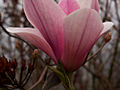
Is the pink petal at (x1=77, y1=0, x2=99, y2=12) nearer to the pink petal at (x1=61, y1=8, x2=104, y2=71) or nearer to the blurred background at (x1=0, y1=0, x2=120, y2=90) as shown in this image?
the pink petal at (x1=61, y1=8, x2=104, y2=71)

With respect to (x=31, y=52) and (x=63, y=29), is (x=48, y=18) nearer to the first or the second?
(x=63, y=29)

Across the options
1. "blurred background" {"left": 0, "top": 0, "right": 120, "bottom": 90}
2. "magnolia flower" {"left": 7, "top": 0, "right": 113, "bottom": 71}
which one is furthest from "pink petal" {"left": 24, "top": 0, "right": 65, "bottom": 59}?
"blurred background" {"left": 0, "top": 0, "right": 120, "bottom": 90}

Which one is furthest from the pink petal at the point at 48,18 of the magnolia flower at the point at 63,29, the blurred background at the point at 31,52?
the blurred background at the point at 31,52

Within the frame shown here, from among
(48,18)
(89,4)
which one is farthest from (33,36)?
(89,4)

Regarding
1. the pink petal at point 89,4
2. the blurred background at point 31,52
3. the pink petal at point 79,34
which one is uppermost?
the pink petal at point 89,4

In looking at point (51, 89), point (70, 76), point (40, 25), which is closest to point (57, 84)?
point (51, 89)

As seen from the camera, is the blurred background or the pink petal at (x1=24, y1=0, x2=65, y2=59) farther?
the blurred background

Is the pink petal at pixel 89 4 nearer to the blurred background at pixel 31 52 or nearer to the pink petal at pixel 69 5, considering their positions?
the pink petal at pixel 69 5
